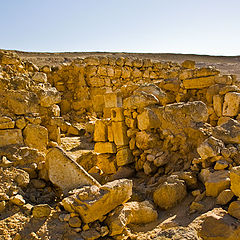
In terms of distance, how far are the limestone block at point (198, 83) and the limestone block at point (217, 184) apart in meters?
3.10

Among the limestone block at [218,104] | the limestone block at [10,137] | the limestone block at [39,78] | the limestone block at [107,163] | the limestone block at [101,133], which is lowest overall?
the limestone block at [107,163]

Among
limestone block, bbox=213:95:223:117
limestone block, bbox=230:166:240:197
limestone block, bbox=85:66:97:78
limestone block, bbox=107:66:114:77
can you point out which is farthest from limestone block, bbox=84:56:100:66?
limestone block, bbox=230:166:240:197

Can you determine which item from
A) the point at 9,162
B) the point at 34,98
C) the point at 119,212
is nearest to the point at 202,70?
the point at 34,98

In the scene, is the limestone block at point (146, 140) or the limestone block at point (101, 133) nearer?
the limestone block at point (146, 140)

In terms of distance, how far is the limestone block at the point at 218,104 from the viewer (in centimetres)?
513

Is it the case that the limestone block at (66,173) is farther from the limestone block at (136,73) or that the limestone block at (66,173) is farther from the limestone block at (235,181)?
the limestone block at (136,73)

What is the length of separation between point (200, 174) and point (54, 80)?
760 cm

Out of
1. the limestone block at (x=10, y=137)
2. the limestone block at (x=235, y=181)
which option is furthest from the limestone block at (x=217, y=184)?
the limestone block at (x=10, y=137)

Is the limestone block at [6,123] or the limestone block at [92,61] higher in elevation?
the limestone block at [92,61]

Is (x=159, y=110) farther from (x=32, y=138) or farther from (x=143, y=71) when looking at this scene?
(x=143, y=71)

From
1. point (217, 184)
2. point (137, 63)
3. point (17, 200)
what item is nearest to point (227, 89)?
point (217, 184)

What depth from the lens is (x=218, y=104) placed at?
5172 mm

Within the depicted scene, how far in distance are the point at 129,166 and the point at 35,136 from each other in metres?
1.80

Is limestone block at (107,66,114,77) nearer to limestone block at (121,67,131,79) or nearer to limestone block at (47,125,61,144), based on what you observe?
limestone block at (121,67,131,79)
